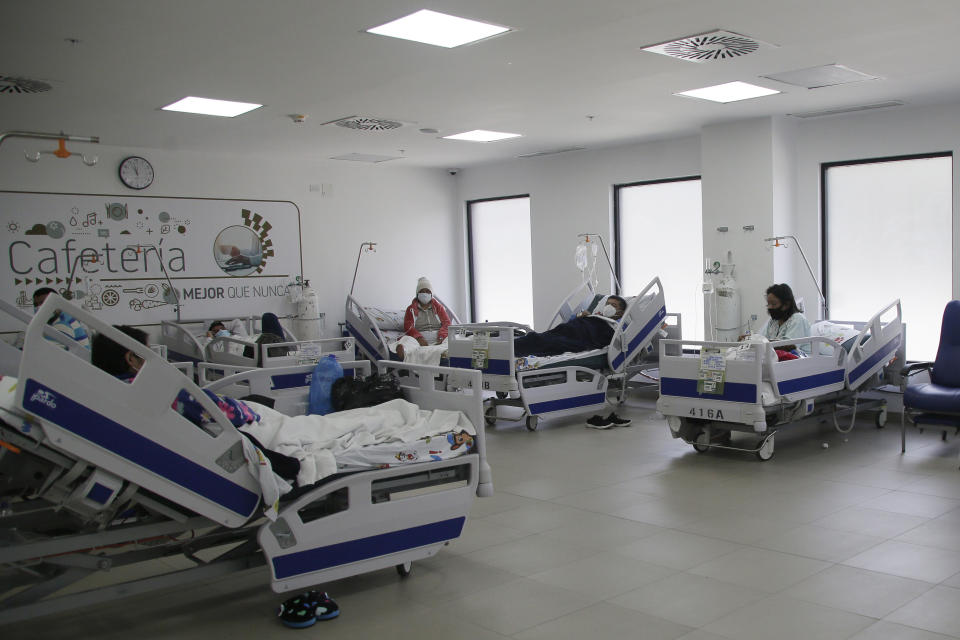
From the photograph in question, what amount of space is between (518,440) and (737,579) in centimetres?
339

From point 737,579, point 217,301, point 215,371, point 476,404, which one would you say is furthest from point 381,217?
point 737,579

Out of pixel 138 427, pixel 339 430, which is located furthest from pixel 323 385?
pixel 138 427

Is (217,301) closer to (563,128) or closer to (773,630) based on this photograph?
(563,128)

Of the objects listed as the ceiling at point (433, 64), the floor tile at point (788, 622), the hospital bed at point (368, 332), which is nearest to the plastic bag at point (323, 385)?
the ceiling at point (433, 64)

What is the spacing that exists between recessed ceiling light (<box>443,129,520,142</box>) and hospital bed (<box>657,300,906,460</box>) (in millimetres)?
3519

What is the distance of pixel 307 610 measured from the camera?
3305mm

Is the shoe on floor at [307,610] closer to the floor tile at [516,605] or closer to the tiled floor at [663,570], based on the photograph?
the tiled floor at [663,570]

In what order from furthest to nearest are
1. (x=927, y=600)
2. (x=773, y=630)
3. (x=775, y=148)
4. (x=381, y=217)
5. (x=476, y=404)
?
(x=381, y=217)
(x=775, y=148)
(x=476, y=404)
(x=927, y=600)
(x=773, y=630)

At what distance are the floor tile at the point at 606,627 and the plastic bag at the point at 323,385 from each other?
1.71m

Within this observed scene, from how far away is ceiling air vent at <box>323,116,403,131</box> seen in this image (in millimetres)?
7559

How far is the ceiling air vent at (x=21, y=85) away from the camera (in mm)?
5590

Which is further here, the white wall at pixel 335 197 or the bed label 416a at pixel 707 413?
the white wall at pixel 335 197

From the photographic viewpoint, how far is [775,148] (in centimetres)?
795

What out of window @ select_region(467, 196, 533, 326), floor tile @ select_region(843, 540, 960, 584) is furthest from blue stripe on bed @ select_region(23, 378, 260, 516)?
window @ select_region(467, 196, 533, 326)
